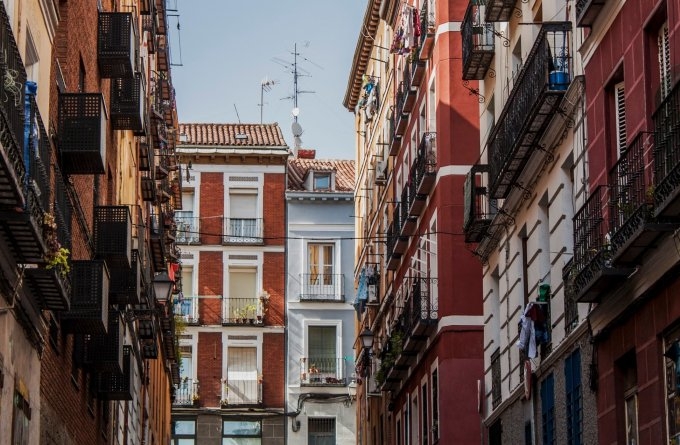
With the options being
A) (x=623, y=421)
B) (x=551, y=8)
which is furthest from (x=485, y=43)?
(x=623, y=421)

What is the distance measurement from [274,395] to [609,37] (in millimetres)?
50984

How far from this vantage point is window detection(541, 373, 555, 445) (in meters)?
29.3

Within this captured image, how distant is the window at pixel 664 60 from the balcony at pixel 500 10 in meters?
10.4

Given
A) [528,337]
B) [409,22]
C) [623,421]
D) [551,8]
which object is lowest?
[623,421]

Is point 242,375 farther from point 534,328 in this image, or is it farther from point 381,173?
point 534,328

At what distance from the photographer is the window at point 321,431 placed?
74625mm

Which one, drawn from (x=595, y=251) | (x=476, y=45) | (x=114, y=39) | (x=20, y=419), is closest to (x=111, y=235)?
(x=114, y=39)

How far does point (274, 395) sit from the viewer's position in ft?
244

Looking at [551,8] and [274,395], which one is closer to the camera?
[551,8]

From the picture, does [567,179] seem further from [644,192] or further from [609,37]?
[644,192]

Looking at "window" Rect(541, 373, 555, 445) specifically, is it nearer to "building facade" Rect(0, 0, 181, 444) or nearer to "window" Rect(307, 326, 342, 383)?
"building facade" Rect(0, 0, 181, 444)

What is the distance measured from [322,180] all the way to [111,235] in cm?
4580

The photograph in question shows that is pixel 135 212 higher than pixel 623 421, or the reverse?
pixel 135 212

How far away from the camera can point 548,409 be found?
2973 cm
